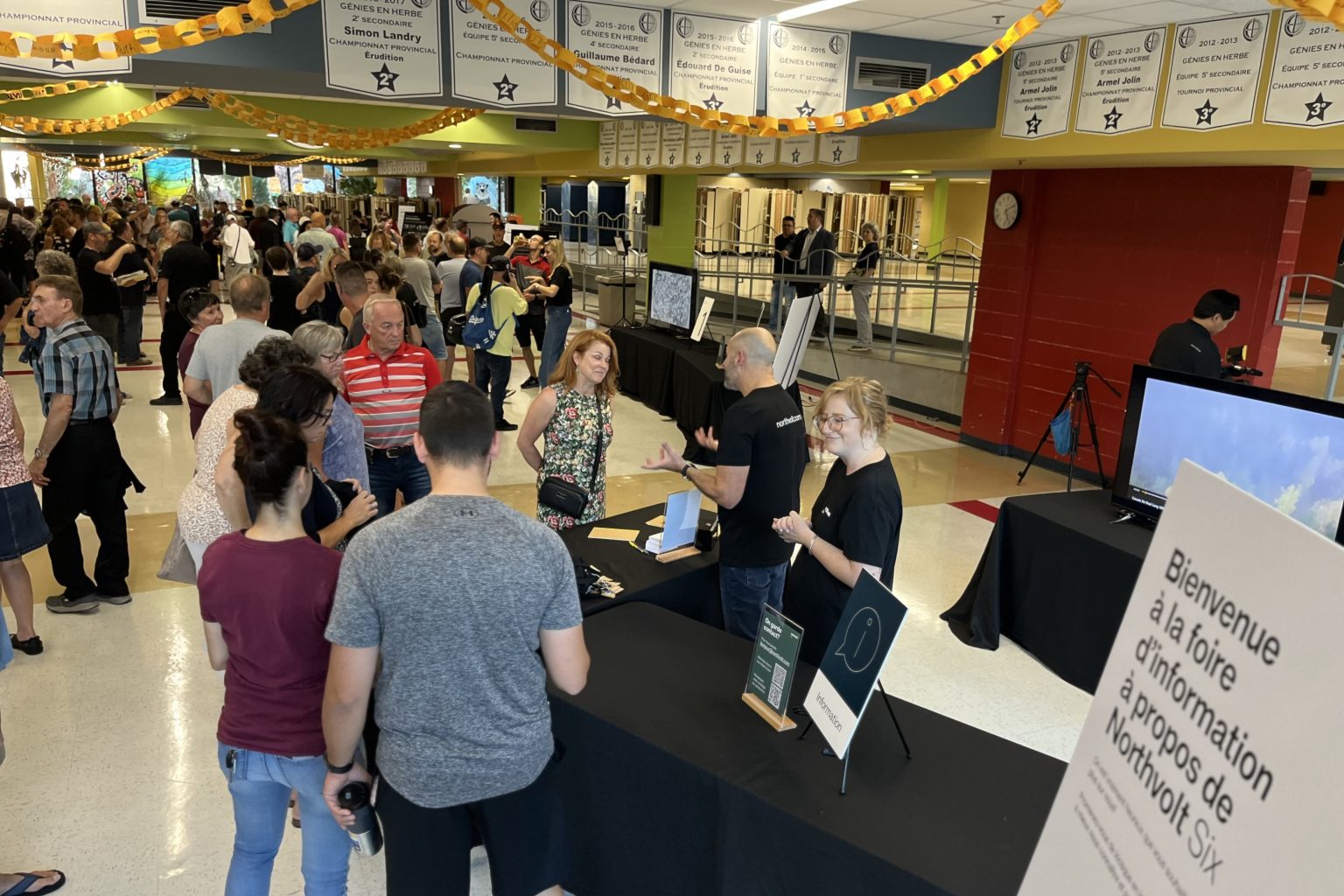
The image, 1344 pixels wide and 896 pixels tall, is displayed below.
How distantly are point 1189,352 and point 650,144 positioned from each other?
23.6ft

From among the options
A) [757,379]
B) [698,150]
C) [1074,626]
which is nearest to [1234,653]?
[757,379]

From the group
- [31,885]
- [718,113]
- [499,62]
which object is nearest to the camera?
[31,885]

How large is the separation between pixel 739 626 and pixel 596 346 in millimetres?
1149

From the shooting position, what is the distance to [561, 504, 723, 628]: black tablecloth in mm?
3068

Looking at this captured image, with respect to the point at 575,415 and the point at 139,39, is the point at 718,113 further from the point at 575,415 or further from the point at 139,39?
the point at 139,39

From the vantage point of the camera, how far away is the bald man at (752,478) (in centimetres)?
312

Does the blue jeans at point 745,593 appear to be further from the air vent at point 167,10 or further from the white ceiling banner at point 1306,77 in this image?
the white ceiling banner at point 1306,77

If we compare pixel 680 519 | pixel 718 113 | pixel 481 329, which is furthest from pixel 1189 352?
pixel 481 329

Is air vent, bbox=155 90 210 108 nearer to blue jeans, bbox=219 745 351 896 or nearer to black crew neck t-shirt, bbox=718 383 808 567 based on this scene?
black crew neck t-shirt, bbox=718 383 808 567

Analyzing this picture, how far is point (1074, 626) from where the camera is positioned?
4.12 meters

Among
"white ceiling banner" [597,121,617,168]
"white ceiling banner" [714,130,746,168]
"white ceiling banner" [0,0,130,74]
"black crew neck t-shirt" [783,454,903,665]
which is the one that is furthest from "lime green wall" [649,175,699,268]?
"black crew neck t-shirt" [783,454,903,665]

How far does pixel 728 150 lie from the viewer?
9336 mm

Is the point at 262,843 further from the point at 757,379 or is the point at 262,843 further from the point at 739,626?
the point at 757,379

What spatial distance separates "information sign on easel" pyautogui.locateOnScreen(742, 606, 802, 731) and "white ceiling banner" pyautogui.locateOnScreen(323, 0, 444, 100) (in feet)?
13.0
